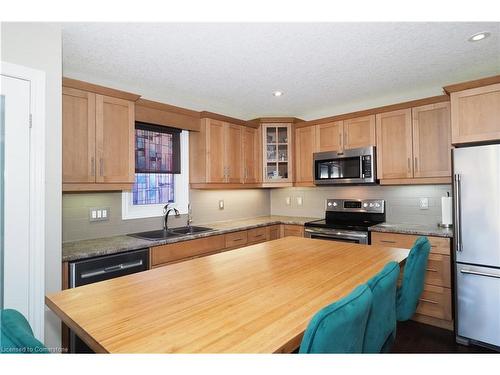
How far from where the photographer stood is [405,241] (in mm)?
2934

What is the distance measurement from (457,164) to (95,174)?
123 inches

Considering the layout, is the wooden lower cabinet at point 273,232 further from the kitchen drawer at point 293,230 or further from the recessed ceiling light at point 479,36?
the recessed ceiling light at point 479,36

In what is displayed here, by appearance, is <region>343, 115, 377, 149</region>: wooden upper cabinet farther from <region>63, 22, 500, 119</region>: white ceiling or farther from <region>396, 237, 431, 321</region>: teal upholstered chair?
<region>396, 237, 431, 321</region>: teal upholstered chair

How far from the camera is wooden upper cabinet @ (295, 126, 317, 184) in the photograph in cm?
399

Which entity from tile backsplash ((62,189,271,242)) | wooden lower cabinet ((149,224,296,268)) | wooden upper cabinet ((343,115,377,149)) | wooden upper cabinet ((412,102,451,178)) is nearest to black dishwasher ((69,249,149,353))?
wooden lower cabinet ((149,224,296,268))

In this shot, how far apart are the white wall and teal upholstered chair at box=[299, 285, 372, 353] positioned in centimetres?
179

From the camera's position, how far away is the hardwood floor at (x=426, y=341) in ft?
7.91

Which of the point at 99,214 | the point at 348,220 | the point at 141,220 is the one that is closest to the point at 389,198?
the point at 348,220

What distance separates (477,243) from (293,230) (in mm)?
1982

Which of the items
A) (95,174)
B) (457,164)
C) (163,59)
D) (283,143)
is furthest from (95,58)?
(457,164)

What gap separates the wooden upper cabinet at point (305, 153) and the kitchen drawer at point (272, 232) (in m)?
0.74

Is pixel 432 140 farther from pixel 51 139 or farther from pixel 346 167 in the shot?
pixel 51 139
